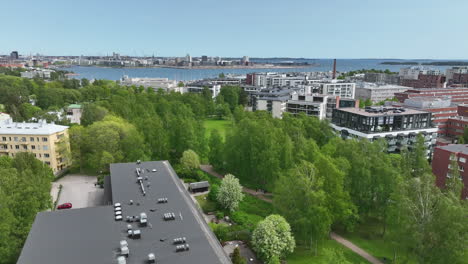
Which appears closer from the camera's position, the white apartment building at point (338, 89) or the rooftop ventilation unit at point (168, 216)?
the rooftop ventilation unit at point (168, 216)

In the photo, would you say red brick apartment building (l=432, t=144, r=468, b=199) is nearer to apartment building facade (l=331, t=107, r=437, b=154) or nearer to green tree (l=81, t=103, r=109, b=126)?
apartment building facade (l=331, t=107, r=437, b=154)

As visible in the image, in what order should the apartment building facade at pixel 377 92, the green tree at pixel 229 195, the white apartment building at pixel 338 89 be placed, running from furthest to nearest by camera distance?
the apartment building facade at pixel 377 92
the white apartment building at pixel 338 89
the green tree at pixel 229 195

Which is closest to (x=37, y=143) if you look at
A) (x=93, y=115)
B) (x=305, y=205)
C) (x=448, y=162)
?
(x=93, y=115)

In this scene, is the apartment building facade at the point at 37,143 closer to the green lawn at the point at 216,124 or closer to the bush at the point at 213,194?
the bush at the point at 213,194

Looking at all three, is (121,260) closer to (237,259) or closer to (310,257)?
(237,259)

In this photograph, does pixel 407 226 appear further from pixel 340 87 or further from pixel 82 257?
pixel 340 87

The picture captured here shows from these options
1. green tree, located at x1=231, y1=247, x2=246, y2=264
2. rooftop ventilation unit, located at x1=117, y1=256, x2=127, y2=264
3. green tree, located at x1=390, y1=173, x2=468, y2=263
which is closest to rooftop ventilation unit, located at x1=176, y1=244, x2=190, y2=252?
rooftop ventilation unit, located at x1=117, y1=256, x2=127, y2=264

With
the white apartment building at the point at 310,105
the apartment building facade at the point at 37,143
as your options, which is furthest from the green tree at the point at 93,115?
the white apartment building at the point at 310,105
